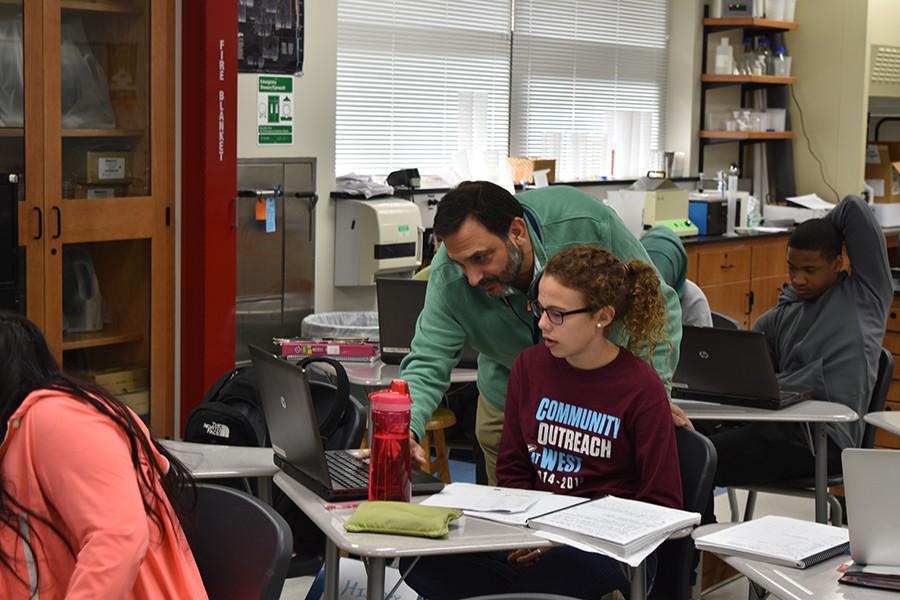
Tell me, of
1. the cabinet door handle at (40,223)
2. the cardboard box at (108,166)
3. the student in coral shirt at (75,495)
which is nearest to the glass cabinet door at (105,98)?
the cardboard box at (108,166)

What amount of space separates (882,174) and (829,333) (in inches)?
191

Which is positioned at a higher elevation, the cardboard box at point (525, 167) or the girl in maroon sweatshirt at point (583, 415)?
the cardboard box at point (525, 167)

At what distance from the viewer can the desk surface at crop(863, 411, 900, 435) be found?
11.2 feet

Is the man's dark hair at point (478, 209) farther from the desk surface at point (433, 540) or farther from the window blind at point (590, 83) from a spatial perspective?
the window blind at point (590, 83)

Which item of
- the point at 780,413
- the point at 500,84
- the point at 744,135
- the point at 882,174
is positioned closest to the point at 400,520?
the point at 780,413

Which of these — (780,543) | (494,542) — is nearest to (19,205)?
(494,542)

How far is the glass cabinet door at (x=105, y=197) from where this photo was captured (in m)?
4.39

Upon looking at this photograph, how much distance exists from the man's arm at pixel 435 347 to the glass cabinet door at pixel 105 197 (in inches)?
73.5

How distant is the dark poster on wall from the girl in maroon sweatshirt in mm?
2726

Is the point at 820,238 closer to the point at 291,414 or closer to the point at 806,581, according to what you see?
the point at 806,581

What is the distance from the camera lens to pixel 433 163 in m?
6.70

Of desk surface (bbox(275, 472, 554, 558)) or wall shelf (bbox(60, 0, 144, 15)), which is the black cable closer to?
wall shelf (bbox(60, 0, 144, 15))

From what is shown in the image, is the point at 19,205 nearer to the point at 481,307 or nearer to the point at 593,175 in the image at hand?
the point at 481,307

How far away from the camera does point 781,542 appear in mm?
2346
